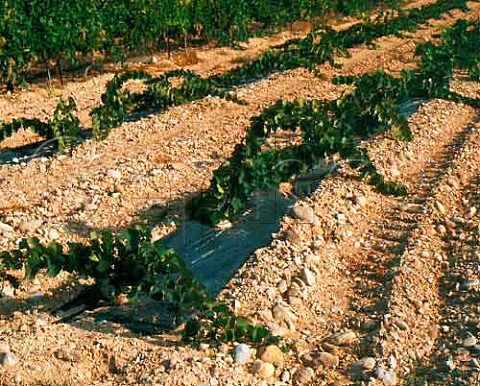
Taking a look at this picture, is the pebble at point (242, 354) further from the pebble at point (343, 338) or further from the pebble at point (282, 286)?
the pebble at point (282, 286)

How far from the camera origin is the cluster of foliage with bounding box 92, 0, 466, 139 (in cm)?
1158

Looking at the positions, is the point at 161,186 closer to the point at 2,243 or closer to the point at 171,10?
the point at 2,243

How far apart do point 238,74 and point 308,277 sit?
8395 mm

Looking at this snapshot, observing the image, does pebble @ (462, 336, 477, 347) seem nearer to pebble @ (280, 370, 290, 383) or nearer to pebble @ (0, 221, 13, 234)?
pebble @ (280, 370, 290, 383)

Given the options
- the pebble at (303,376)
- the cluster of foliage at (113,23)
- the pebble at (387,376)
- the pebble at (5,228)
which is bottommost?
the pebble at (303,376)

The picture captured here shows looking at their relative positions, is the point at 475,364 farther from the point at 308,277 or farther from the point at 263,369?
the point at 308,277

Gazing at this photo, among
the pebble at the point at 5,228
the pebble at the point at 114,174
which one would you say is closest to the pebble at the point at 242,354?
the pebble at the point at 5,228

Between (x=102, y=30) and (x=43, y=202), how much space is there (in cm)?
764

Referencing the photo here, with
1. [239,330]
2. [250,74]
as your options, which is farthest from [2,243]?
[250,74]

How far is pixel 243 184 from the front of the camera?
8141mm

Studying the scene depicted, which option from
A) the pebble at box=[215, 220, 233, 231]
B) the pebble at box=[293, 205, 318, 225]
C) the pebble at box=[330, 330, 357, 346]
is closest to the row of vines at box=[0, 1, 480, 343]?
the pebble at box=[215, 220, 233, 231]

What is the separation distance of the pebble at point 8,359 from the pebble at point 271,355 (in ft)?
6.45

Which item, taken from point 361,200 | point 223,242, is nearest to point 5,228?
point 223,242

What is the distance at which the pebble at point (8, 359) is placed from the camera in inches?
223
